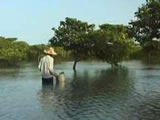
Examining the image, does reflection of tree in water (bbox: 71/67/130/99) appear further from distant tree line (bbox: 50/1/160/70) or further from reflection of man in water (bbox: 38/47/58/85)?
distant tree line (bbox: 50/1/160/70)

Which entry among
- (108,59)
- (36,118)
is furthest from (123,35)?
(36,118)

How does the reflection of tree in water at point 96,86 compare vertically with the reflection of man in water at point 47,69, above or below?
below

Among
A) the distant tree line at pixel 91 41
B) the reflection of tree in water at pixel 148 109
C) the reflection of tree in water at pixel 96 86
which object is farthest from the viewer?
the distant tree line at pixel 91 41

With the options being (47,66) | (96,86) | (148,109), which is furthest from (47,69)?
(148,109)

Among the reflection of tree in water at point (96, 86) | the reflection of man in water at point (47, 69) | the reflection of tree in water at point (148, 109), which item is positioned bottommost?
the reflection of tree in water at point (96, 86)

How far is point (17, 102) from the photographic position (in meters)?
20.4

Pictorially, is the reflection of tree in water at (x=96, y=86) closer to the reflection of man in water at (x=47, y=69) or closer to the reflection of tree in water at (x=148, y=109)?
the reflection of man in water at (x=47, y=69)

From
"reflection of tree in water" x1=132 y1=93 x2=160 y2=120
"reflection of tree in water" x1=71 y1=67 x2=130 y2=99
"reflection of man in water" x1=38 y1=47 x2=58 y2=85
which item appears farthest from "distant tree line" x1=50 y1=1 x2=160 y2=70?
"reflection of tree in water" x1=132 y1=93 x2=160 y2=120

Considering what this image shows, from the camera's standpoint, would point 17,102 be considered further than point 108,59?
No

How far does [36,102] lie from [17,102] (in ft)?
3.02

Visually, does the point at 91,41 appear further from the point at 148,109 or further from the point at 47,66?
the point at 148,109

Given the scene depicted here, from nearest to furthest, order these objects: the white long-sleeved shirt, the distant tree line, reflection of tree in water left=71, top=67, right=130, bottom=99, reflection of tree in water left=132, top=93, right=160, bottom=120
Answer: reflection of tree in water left=132, top=93, right=160, bottom=120
reflection of tree in water left=71, top=67, right=130, bottom=99
the white long-sleeved shirt
the distant tree line

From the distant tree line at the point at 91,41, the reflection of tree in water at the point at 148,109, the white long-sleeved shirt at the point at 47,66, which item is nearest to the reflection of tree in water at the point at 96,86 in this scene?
the white long-sleeved shirt at the point at 47,66

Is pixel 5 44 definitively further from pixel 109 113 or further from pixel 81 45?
pixel 109 113
